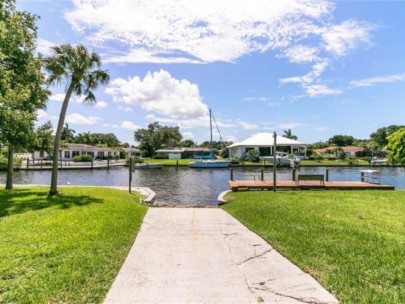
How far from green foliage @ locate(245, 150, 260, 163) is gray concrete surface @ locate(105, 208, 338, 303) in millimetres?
49351

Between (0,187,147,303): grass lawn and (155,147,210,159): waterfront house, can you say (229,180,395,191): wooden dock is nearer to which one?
(0,187,147,303): grass lawn

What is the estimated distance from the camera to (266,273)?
4.78 meters

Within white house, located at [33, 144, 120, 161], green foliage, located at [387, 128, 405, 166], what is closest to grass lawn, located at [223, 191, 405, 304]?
green foliage, located at [387, 128, 405, 166]

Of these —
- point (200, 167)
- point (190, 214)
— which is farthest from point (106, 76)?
point (200, 167)

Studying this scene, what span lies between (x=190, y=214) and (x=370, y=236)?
5.32 meters

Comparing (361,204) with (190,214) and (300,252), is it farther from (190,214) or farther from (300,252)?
(300,252)

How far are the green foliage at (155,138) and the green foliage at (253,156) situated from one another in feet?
127

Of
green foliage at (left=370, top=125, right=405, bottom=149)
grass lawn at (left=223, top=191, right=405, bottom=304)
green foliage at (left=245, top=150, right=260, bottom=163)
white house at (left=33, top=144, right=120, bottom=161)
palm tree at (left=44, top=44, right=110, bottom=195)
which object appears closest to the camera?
grass lawn at (left=223, top=191, right=405, bottom=304)

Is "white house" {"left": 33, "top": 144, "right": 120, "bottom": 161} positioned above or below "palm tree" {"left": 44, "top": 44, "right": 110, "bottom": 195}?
below

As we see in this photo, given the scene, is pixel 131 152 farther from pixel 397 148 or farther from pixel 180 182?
pixel 397 148

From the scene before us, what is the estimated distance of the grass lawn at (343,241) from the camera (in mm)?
4253

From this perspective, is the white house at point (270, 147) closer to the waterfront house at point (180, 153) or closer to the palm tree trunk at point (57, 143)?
the waterfront house at point (180, 153)

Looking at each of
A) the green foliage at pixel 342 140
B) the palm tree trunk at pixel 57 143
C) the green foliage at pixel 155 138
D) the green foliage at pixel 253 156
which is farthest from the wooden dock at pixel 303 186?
the green foliage at pixel 342 140

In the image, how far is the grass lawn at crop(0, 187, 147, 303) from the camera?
3.97 meters
